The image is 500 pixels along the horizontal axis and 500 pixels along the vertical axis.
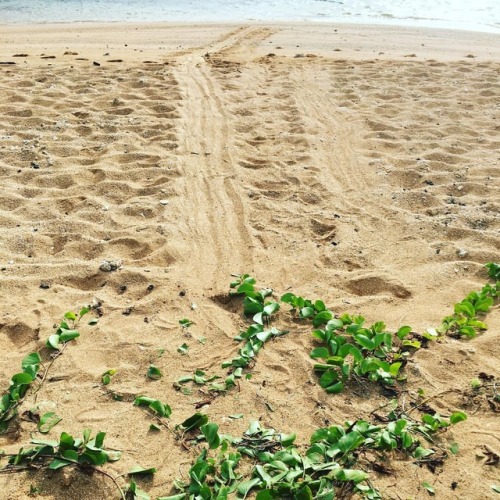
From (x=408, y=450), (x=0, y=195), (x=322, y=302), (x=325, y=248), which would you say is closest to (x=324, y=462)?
(x=408, y=450)

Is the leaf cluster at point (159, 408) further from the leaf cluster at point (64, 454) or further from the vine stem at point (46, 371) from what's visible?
the vine stem at point (46, 371)

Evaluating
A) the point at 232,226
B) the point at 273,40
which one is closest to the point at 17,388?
the point at 232,226

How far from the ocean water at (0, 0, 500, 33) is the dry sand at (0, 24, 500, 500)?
235 inches

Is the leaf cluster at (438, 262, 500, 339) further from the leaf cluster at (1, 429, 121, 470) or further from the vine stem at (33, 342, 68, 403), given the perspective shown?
the vine stem at (33, 342, 68, 403)

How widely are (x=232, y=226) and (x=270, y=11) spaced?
12.1m

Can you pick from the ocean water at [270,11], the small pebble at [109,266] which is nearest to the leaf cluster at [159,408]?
the small pebble at [109,266]

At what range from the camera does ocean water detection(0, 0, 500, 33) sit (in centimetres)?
1316

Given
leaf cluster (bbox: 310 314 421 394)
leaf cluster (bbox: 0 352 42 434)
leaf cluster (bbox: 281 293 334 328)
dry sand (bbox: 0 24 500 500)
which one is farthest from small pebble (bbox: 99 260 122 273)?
leaf cluster (bbox: 310 314 421 394)

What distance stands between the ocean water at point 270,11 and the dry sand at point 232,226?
5981 millimetres

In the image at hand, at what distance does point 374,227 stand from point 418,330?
1.21 meters

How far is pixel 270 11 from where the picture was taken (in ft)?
47.4

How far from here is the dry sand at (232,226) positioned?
2.50 m

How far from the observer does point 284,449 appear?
2.28 metres

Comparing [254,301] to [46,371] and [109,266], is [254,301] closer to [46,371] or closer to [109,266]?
[109,266]
